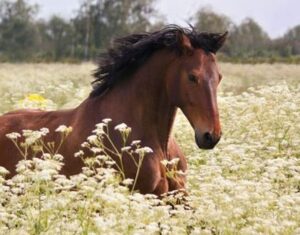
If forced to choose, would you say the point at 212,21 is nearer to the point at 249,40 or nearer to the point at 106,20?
the point at 249,40

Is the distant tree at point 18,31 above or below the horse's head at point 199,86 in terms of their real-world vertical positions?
below

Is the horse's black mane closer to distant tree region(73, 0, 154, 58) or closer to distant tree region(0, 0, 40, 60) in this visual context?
distant tree region(0, 0, 40, 60)

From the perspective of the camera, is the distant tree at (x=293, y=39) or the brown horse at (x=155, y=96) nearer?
the brown horse at (x=155, y=96)

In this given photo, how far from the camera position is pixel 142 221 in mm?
4309

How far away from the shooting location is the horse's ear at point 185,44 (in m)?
6.12

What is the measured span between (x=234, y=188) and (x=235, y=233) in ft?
1.34

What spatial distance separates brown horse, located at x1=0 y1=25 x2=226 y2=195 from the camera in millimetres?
5891

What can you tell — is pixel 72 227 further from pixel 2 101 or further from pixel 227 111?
pixel 2 101

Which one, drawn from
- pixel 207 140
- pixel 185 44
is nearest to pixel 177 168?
pixel 207 140

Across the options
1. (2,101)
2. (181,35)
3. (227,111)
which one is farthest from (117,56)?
(2,101)

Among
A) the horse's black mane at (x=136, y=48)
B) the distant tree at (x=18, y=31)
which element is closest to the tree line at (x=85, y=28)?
the distant tree at (x=18, y=31)

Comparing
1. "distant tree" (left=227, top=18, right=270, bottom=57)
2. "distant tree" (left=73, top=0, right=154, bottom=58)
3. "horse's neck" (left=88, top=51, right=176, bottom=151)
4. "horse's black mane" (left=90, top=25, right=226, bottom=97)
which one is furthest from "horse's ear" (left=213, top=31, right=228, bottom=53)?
"distant tree" (left=73, top=0, right=154, bottom=58)

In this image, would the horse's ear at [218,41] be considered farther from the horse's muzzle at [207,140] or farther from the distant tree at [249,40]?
the distant tree at [249,40]

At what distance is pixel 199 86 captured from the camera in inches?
232
